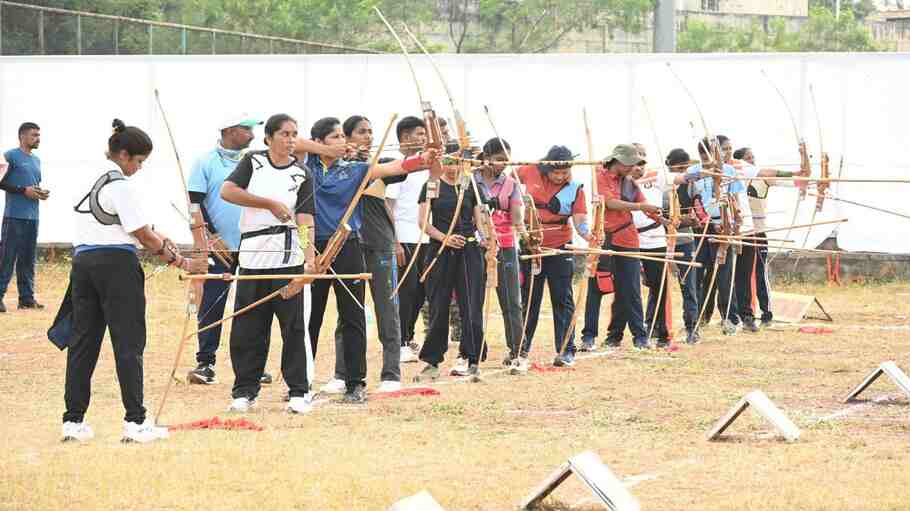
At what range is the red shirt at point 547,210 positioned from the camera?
11.0 metres

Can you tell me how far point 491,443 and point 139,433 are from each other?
65.2 inches

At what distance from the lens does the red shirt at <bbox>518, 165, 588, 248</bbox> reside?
433 inches

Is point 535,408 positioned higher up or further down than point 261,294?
further down

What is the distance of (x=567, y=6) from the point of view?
40.4 m

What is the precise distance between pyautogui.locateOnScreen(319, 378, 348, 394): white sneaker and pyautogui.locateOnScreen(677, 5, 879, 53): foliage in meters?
37.7

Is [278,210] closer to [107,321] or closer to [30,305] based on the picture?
[107,321]

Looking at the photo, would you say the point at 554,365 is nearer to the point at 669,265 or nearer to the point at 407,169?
the point at 669,265

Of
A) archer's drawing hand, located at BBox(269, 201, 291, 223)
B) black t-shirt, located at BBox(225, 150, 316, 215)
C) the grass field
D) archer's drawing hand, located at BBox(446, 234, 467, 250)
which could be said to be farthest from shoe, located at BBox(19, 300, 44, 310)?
archer's drawing hand, located at BBox(269, 201, 291, 223)

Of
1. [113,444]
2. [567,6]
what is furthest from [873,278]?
[567,6]

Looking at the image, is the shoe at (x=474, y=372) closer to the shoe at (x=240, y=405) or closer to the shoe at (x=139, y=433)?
the shoe at (x=240, y=405)

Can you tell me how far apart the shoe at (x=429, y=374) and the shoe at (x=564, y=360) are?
40.8 inches

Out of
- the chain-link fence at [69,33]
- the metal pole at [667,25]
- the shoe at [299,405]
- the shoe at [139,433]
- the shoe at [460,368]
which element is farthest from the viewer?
the metal pole at [667,25]

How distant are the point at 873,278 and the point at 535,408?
414 inches

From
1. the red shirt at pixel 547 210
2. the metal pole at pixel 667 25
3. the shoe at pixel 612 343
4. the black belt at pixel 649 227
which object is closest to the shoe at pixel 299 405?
the red shirt at pixel 547 210
